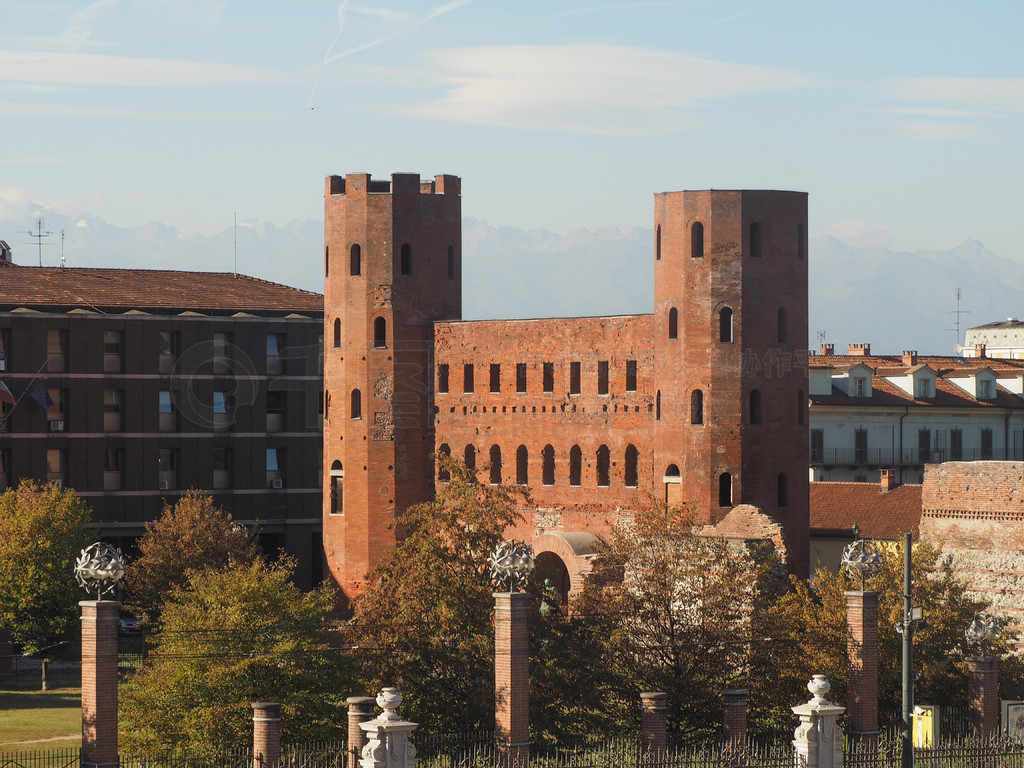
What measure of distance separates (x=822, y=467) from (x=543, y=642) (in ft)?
130

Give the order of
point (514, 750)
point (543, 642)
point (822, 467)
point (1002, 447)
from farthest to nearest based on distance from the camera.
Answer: point (1002, 447), point (822, 467), point (543, 642), point (514, 750)

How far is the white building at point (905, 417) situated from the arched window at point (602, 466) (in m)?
20.4

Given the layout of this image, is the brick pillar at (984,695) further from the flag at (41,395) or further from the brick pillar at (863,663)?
the flag at (41,395)

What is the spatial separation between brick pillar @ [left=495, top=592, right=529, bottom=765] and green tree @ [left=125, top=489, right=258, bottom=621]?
23.3 metres

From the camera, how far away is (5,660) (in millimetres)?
62094

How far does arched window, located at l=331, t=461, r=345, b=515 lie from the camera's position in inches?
2697

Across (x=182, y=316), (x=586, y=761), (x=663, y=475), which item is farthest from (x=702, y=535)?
(x=182, y=316)

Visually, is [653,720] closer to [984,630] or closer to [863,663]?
[863,663]

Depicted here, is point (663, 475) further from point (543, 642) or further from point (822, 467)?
point (822, 467)

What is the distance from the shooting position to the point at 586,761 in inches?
1614

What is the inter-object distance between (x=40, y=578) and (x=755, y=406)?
25205 millimetres

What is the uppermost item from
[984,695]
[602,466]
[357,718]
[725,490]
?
[602,466]

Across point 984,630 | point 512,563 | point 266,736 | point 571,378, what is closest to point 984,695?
point 984,630

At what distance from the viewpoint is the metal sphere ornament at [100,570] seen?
37312 millimetres
